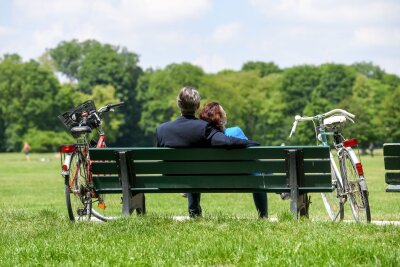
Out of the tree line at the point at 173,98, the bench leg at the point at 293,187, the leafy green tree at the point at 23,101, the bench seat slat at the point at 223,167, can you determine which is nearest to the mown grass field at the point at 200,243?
the bench leg at the point at 293,187

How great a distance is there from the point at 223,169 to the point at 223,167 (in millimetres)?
23

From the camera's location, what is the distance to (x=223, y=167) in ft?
26.6

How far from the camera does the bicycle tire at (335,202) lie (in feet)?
29.0

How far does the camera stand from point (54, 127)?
92062mm

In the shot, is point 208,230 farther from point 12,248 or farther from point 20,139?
point 20,139

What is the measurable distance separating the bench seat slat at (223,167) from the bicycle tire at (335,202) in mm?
982

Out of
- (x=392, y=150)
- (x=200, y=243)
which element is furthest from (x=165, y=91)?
(x=200, y=243)

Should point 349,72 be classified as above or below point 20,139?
above

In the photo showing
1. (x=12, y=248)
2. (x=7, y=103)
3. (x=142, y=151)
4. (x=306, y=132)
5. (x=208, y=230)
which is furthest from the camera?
(x=7, y=103)

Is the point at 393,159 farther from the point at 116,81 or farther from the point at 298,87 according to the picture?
the point at 116,81

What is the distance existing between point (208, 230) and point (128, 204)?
1650 mm

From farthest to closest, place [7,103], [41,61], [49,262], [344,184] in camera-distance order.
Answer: [41,61]
[7,103]
[344,184]
[49,262]

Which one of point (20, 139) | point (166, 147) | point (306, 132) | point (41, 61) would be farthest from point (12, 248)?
point (41, 61)

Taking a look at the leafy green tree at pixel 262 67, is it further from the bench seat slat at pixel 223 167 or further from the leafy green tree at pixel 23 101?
the bench seat slat at pixel 223 167
